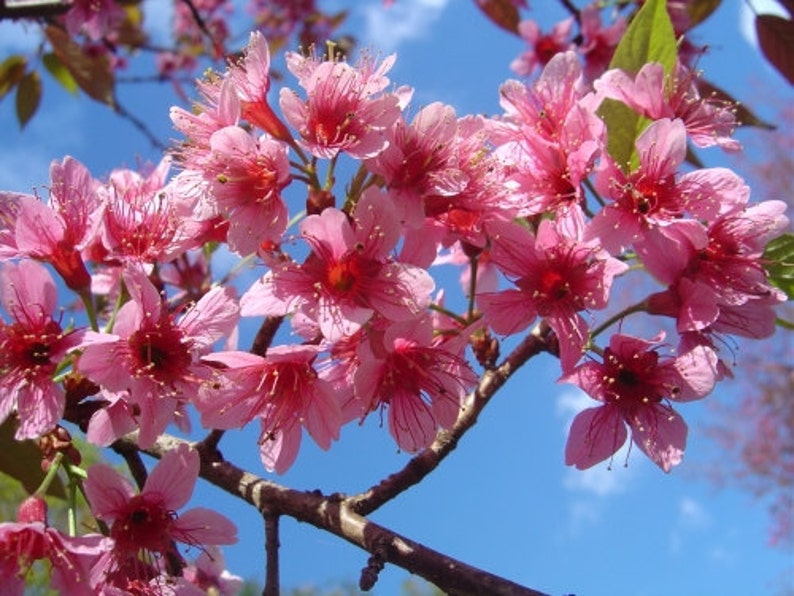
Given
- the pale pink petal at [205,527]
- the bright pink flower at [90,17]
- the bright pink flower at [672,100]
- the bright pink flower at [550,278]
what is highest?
the bright pink flower at [90,17]

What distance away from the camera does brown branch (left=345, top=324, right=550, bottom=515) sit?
5.02ft

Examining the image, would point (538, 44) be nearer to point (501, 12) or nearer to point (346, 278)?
point (501, 12)

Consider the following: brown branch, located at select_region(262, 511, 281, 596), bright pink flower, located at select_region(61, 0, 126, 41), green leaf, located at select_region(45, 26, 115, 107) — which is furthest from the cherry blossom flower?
bright pink flower, located at select_region(61, 0, 126, 41)

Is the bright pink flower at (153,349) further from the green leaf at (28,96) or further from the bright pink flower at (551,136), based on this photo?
the green leaf at (28,96)

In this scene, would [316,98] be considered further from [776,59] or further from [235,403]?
[776,59]

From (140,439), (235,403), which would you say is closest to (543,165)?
(235,403)

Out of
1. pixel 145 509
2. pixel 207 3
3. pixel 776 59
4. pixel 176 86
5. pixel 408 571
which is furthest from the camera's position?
pixel 207 3

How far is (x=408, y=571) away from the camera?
1346 mm

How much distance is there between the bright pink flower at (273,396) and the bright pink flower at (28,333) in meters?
0.24

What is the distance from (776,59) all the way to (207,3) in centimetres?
622

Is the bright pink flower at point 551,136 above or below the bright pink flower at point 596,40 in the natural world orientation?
below

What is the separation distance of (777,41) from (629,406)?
5.29 feet

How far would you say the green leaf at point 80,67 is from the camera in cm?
333

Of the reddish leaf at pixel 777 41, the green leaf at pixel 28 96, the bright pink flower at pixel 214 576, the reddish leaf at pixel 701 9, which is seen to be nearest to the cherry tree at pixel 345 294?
the bright pink flower at pixel 214 576
